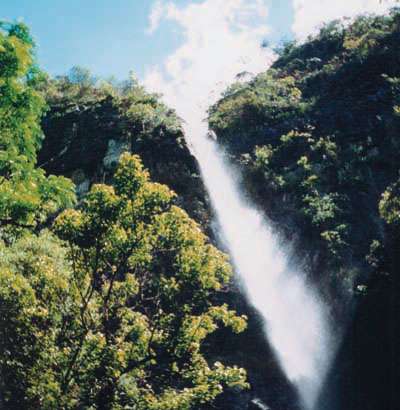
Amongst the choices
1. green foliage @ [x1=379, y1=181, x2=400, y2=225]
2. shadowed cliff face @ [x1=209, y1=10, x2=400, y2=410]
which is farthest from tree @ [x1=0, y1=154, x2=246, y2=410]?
green foliage @ [x1=379, y1=181, x2=400, y2=225]

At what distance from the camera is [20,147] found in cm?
735

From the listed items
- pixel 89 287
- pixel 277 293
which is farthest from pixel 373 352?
pixel 89 287

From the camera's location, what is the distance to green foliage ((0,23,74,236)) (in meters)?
6.53

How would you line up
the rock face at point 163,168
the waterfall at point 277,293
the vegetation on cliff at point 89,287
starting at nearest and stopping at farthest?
the vegetation on cliff at point 89,287 → the rock face at point 163,168 → the waterfall at point 277,293

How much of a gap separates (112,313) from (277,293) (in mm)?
11882

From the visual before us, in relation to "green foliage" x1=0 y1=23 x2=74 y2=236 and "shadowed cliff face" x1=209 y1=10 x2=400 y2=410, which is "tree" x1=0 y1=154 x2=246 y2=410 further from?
"shadowed cliff face" x1=209 y1=10 x2=400 y2=410

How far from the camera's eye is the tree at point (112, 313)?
792cm

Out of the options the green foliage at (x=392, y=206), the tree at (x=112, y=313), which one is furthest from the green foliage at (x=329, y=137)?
the tree at (x=112, y=313)

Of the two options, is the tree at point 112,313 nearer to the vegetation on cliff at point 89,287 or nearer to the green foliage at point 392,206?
the vegetation on cliff at point 89,287

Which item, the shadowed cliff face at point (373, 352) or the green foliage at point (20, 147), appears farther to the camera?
the shadowed cliff face at point (373, 352)

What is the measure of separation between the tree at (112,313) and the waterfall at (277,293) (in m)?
8.96

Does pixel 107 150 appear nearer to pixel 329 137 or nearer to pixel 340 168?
pixel 340 168

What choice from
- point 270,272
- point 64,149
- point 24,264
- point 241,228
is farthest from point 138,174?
point 64,149

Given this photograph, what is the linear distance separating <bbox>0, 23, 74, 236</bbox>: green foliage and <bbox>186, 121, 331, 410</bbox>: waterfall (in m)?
12.5
